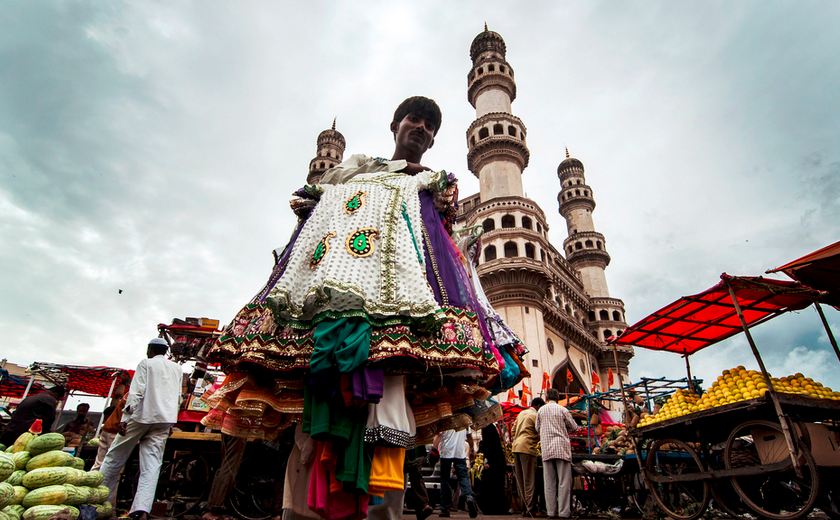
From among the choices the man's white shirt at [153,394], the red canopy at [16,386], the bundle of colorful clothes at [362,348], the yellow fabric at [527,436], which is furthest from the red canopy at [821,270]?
the red canopy at [16,386]

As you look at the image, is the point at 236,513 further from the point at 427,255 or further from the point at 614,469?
the point at 614,469

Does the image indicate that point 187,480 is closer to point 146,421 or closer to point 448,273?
point 146,421

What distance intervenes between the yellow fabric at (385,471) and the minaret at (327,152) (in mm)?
33866

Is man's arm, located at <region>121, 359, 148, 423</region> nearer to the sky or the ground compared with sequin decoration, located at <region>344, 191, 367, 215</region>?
nearer to the ground

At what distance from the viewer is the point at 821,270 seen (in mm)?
5344

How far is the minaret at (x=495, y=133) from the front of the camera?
25.2 meters

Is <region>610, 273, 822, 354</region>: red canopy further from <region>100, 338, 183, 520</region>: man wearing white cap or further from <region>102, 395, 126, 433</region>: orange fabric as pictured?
<region>102, 395, 126, 433</region>: orange fabric

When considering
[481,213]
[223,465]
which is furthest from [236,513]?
[481,213]

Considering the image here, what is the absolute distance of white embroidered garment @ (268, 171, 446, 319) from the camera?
181cm

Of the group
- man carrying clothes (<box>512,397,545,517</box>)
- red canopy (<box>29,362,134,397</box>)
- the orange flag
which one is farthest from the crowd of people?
the orange flag

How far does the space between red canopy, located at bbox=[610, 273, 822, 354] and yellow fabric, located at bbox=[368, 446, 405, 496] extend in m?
5.13

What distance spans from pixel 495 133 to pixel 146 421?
24.6m

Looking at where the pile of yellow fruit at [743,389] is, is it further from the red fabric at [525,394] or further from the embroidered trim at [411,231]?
the red fabric at [525,394]

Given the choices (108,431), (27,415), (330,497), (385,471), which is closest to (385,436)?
(385,471)
